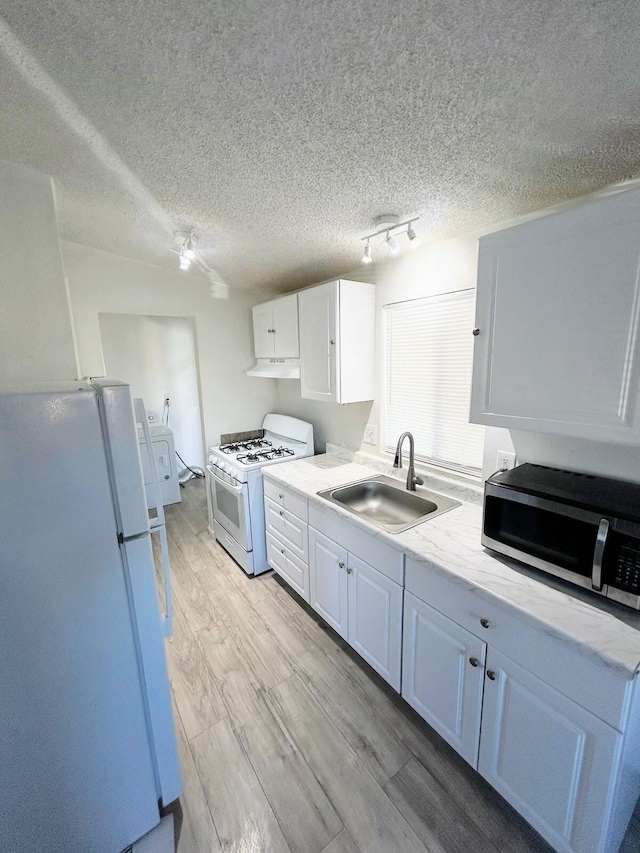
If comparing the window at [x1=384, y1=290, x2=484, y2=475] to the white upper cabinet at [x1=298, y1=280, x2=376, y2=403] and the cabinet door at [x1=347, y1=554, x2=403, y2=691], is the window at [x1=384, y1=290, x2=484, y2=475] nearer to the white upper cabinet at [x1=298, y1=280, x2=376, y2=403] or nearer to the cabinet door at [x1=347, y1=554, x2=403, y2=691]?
the white upper cabinet at [x1=298, y1=280, x2=376, y2=403]

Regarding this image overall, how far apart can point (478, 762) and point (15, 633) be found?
1617 mm

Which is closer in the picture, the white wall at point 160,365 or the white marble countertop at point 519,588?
the white marble countertop at point 519,588

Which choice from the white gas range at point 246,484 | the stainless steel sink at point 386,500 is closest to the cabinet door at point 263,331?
the white gas range at point 246,484

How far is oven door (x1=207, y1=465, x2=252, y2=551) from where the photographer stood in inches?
102

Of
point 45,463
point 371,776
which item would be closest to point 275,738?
point 371,776

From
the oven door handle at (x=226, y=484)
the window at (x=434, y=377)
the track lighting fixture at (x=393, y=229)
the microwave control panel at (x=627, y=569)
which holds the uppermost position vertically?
the track lighting fixture at (x=393, y=229)

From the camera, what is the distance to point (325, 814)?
4.26 ft

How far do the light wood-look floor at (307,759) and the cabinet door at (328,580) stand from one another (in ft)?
0.58

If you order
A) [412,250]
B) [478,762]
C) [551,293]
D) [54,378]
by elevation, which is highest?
[412,250]

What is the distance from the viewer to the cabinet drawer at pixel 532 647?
0.93 metres

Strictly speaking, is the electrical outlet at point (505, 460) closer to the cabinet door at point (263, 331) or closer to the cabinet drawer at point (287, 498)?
the cabinet drawer at point (287, 498)

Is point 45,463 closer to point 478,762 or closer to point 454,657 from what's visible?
point 454,657

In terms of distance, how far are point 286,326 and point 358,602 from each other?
6.65 ft

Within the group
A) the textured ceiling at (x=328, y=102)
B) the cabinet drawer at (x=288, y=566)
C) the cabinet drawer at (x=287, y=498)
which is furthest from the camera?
the cabinet drawer at (x=288, y=566)
